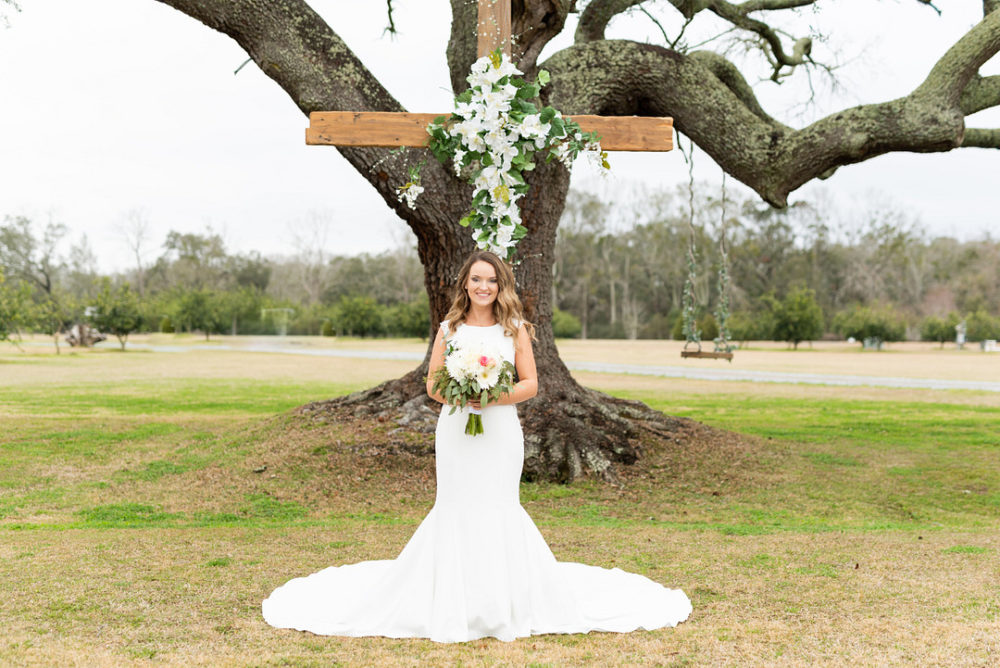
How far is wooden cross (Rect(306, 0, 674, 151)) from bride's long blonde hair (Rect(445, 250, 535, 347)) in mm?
1137

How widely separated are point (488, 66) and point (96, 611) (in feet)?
13.0

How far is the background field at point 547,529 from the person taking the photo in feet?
14.2

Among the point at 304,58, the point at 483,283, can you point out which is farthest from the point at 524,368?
the point at 304,58

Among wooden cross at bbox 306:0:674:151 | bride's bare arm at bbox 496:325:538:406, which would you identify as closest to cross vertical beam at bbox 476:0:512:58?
wooden cross at bbox 306:0:674:151

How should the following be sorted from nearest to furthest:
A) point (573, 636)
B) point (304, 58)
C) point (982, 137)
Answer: point (573, 636) < point (304, 58) < point (982, 137)

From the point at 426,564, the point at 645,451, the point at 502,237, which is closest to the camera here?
the point at 426,564

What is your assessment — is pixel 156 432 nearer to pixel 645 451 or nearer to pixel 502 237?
pixel 645 451

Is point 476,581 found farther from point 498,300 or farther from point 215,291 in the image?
point 215,291

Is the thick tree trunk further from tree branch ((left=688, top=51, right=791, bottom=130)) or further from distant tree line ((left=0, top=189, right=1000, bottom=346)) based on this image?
distant tree line ((left=0, top=189, right=1000, bottom=346))

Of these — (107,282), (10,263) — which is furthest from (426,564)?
(10,263)

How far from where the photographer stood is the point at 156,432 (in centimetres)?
1395

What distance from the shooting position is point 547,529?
24.8ft

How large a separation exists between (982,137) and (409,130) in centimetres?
1015

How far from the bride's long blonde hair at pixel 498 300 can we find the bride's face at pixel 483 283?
18 mm
